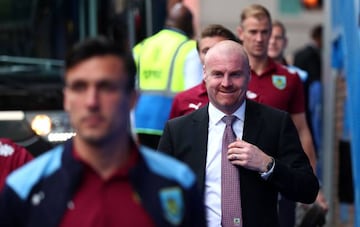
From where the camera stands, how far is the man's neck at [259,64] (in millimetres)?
7156

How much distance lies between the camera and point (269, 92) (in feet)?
23.0

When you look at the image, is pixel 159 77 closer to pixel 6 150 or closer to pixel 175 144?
pixel 175 144

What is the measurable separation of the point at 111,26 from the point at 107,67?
7.29 metres

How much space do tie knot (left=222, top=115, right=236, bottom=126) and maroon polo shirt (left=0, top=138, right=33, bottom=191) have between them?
975 millimetres

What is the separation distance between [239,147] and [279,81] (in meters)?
1.98

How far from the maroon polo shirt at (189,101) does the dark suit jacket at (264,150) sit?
0.97 m

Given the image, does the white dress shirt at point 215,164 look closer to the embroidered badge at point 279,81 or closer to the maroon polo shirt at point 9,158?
the maroon polo shirt at point 9,158

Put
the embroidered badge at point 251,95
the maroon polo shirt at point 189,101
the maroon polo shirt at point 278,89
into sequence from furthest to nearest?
the maroon polo shirt at point 278,89
the embroidered badge at point 251,95
the maroon polo shirt at point 189,101

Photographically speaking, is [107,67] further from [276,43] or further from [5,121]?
[276,43]

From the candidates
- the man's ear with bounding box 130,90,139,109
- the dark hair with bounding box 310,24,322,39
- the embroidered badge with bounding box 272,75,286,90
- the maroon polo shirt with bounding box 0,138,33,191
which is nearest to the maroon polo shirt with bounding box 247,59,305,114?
the embroidered badge with bounding box 272,75,286,90

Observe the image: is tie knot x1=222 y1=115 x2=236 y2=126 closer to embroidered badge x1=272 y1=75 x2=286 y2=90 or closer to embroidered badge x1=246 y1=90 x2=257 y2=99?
embroidered badge x1=246 y1=90 x2=257 y2=99

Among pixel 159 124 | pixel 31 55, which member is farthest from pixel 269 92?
pixel 31 55

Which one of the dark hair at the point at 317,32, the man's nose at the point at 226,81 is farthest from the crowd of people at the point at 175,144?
the dark hair at the point at 317,32

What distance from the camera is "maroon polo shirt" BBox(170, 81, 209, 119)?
21.4ft
